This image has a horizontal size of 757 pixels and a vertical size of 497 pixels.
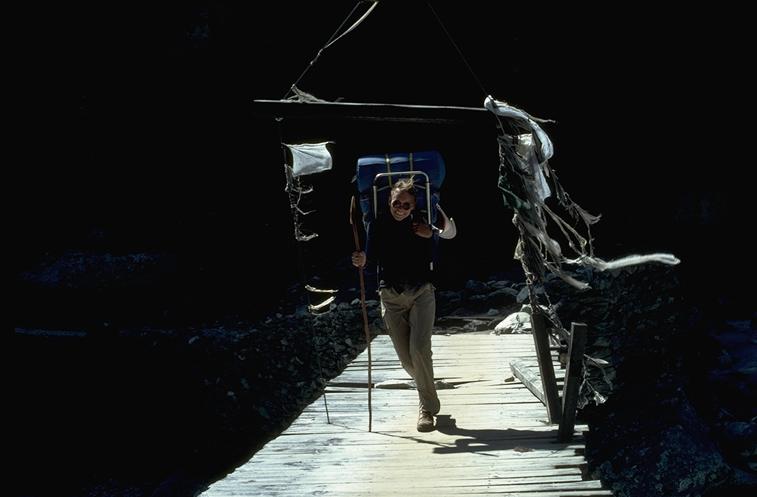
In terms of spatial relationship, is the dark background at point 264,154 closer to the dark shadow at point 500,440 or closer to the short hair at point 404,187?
the dark shadow at point 500,440

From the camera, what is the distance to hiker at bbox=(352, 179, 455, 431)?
627cm

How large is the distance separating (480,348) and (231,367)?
11.3 m

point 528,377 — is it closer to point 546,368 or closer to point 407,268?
point 546,368

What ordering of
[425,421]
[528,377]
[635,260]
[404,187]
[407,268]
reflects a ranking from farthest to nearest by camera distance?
[528,377] < [425,421] < [407,268] < [404,187] < [635,260]

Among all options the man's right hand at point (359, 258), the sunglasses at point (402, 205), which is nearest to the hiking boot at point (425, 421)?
the man's right hand at point (359, 258)

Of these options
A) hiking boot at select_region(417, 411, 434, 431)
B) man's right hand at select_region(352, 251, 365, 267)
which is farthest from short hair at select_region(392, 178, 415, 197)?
hiking boot at select_region(417, 411, 434, 431)

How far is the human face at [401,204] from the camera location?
244 inches

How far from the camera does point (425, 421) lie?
21.7 ft

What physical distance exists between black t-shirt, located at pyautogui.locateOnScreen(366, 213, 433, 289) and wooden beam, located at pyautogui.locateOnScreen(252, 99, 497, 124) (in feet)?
2.61

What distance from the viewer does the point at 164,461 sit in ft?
64.4

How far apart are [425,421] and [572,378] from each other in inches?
45.3

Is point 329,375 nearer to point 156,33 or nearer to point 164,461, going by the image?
point 164,461

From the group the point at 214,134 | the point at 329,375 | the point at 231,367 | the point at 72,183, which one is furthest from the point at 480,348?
the point at 72,183

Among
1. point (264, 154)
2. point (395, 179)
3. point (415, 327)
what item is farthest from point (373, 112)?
point (264, 154)
